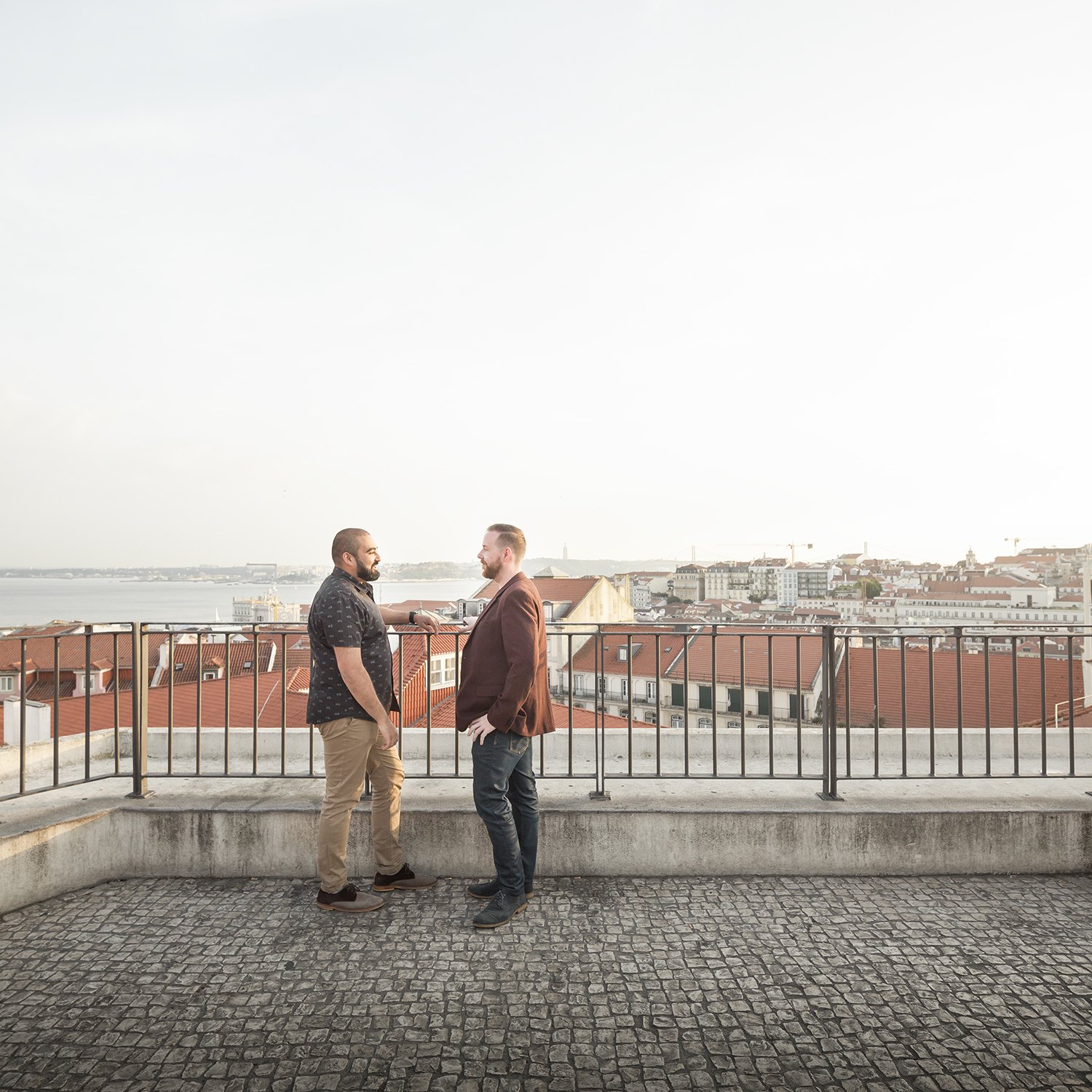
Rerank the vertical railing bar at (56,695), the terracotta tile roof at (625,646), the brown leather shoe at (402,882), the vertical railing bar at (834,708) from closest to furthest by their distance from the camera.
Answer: the brown leather shoe at (402,882)
the vertical railing bar at (56,695)
the vertical railing bar at (834,708)
the terracotta tile roof at (625,646)

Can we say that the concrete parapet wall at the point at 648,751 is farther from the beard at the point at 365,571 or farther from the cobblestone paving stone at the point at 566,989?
the beard at the point at 365,571

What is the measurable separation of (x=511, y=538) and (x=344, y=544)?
3.00 ft

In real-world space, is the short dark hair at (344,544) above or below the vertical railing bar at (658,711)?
above

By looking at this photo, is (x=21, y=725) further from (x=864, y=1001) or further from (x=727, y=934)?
(x=864, y=1001)

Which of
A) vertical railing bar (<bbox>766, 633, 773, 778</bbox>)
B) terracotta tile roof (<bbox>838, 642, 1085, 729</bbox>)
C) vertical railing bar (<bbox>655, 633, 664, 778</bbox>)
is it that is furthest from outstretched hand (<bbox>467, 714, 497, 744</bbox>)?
terracotta tile roof (<bbox>838, 642, 1085, 729</bbox>)

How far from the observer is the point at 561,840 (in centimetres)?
409

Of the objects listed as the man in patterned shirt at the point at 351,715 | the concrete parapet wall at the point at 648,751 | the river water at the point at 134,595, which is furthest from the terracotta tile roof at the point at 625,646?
the river water at the point at 134,595

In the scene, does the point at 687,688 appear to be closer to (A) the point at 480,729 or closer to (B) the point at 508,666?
(B) the point at 508,666

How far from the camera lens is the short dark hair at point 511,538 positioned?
12.3 feet

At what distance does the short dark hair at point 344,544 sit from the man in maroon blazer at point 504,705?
0.71 meters

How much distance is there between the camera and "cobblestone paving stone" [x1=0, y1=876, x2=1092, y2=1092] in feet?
8.01

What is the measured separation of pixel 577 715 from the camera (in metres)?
7.45

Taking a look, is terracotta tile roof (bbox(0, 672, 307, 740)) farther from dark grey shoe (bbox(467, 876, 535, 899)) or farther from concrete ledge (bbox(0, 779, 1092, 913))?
dark grey shoe (bbox(467, 876, 535, 899))

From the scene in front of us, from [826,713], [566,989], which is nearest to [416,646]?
[826,713]
